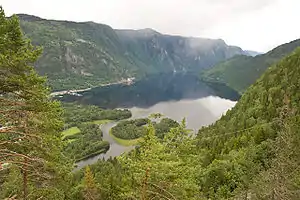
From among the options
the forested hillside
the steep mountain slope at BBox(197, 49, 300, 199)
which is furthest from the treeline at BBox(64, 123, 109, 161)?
the steep mountain slope at BBox(197, 49, 300, 199)

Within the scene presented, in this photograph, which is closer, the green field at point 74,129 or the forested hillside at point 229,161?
the forested hillside at point 229,161

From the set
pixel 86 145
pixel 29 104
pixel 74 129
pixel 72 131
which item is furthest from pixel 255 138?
pixel 74 129

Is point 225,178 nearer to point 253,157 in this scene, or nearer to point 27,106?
point 253,157

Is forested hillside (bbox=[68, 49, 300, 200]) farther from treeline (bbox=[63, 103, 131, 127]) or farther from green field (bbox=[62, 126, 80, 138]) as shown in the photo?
treeline (bbox=[63, 103, 131, 127])

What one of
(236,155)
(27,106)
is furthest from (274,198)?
(236,155)

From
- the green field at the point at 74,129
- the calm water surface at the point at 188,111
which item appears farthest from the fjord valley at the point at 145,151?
the green field at the point at 74,129

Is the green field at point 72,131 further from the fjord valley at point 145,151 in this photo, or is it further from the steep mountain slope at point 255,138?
the steep mountain slope at point 255,138
